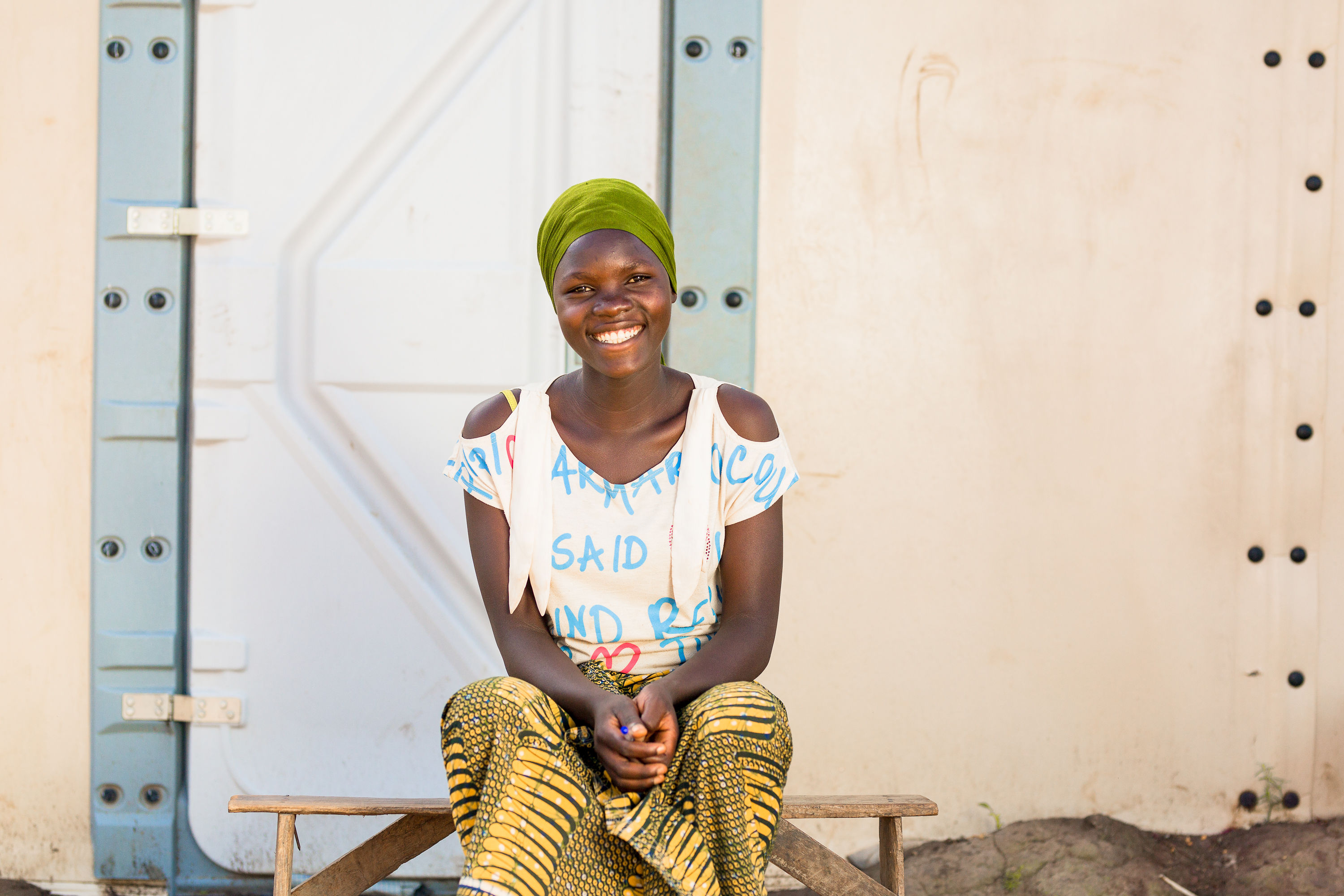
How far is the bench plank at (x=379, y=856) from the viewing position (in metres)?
1.96

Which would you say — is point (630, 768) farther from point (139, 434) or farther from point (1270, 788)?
point (1270, 788)

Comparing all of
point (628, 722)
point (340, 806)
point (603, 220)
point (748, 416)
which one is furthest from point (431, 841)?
point (603, 220)

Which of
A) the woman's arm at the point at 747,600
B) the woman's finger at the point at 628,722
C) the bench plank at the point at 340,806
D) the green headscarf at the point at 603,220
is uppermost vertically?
the green headscarf at the point at 603,220

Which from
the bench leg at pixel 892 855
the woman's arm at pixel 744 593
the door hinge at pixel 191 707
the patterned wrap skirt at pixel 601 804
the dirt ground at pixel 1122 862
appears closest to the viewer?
the patterned wrap skirt at pixel 601 804

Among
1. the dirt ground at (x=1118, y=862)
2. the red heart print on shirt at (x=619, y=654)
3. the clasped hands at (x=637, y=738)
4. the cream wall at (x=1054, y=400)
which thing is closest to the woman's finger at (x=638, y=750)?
the clasped hands at (x=637, y=738)

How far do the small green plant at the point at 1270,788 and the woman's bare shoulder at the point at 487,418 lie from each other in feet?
7.02

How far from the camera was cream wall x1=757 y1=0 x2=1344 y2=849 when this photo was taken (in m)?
2.59

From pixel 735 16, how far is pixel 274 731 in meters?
2.14

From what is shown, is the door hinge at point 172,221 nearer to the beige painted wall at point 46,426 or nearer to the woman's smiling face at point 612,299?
the beige painted wall at point 46,426

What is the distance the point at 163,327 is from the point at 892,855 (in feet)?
6.95

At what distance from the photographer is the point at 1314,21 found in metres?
2.59

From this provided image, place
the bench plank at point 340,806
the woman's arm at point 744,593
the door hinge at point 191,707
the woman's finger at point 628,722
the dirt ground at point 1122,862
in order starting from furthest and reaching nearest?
the door hinge at point 191,707
the dirt ground at point 1122,862
the bench plank at point 340,806
the woman's arm at point 744,593
the woman's finger at point 628,722

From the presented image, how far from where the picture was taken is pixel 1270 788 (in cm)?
264

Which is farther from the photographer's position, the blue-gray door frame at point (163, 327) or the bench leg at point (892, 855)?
the blue-gray door frame at point (163, 327)
